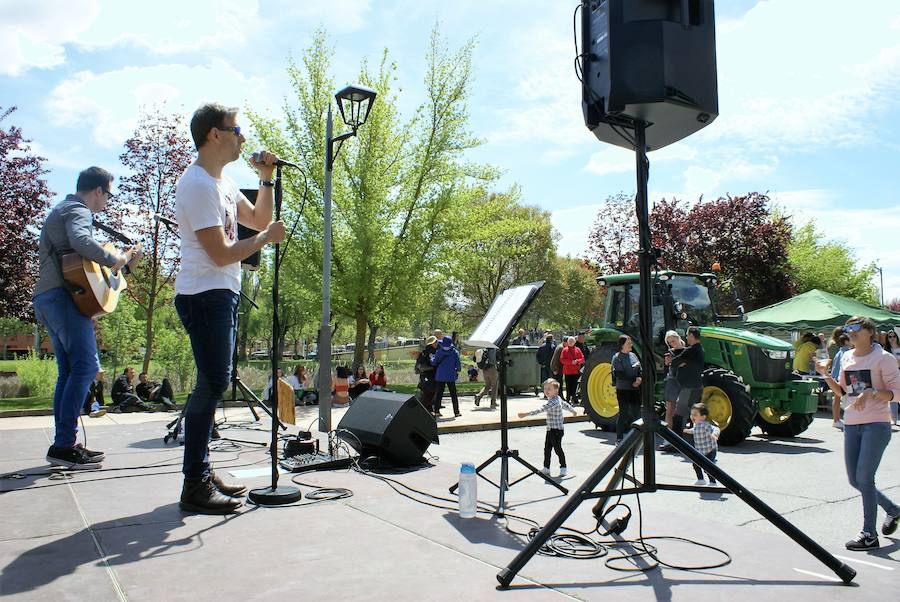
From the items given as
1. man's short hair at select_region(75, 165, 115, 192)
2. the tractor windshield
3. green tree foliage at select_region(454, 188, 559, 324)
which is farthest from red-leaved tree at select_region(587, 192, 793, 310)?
man's short hair at select_region(75, 165, 115, 192)

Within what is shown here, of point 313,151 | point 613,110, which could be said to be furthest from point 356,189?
point 613,110

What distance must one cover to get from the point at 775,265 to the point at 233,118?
2798 cm

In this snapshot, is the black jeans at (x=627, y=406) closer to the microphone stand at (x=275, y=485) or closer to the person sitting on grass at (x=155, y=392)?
the microphone stand at (x=275, y=485)

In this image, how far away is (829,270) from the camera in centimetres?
4309

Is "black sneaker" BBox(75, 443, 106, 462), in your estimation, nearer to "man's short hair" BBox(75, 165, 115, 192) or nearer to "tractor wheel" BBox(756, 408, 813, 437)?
"man's short hair" BBox(75, 165, 115, 192)

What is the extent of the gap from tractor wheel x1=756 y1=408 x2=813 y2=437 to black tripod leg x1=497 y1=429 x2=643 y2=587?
25.4ft

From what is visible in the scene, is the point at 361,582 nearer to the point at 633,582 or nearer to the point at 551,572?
the point at 551,572

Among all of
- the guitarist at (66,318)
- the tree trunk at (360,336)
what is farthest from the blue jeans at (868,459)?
the tree trunk at (360,336)

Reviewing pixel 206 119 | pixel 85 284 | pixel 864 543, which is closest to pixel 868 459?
pixel 864 543

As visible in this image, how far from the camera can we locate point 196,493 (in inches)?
149

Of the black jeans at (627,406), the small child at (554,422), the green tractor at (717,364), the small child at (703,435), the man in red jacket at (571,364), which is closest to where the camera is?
the small child at (703,435)

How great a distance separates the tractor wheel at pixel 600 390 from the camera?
1141 cm

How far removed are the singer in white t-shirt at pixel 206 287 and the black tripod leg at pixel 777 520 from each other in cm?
245

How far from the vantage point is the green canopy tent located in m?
18.0
